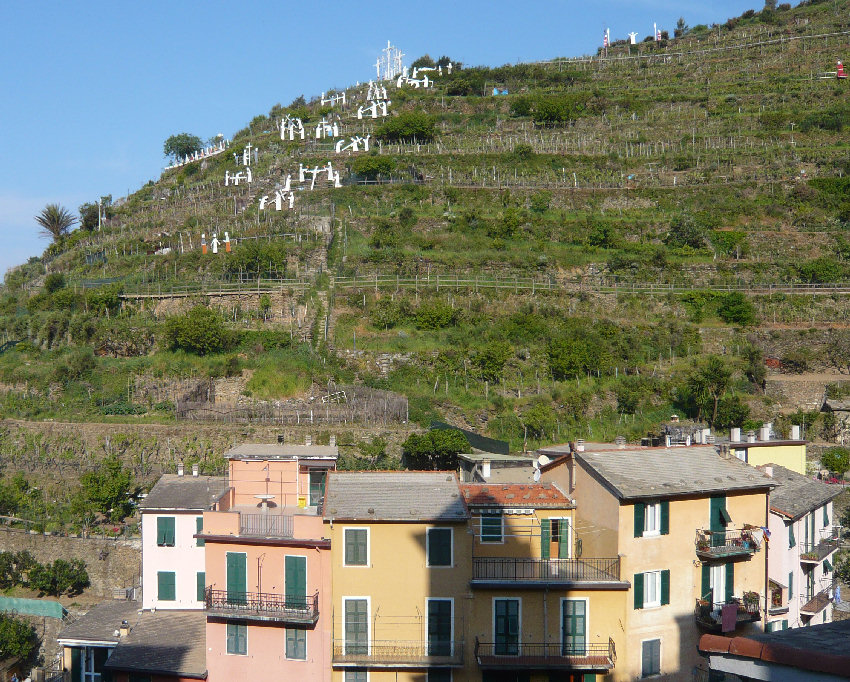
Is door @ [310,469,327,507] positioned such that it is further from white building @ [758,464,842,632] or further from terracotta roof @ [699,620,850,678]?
terracotta roof @ [699,620,850,678]

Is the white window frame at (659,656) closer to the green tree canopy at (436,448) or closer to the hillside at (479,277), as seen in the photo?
the green tree canopy at (436,448)

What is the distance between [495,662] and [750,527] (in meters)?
7.11

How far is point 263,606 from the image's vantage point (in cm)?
2130

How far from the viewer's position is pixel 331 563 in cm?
2117

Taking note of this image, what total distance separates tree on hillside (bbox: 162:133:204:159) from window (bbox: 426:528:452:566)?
7569 centimetres

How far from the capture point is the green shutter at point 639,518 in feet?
70.2

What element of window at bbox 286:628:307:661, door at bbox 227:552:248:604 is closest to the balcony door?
window at bbox 286:628:307:661

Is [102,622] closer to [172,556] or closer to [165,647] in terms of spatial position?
[172,556]

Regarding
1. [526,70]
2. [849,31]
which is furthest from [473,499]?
[849,31]

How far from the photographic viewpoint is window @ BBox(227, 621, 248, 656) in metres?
21.6

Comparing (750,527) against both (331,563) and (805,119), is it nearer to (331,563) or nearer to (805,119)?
(331,563)

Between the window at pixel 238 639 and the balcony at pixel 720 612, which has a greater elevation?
the balcony at pixel 720 612

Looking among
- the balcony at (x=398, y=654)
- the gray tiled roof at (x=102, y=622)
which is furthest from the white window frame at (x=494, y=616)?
the gray tiled roof at (x=102, y=622)

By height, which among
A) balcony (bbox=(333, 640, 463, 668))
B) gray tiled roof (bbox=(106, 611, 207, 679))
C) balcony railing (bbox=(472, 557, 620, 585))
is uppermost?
balcony railing (bbox=(472, 557, 620, 585))
